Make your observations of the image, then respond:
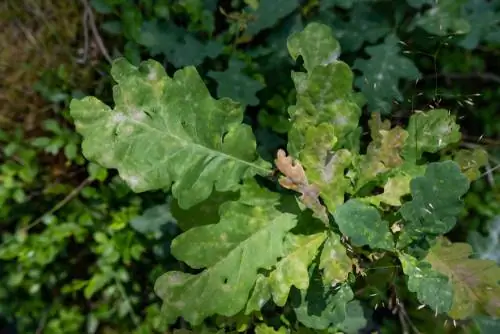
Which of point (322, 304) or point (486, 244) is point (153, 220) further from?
point (486, 244)

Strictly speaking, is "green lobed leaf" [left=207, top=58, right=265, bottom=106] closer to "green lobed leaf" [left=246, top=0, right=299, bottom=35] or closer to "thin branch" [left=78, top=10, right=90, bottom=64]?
"green lobed leaf" [left=246, top=0, right=299, bottom=35]

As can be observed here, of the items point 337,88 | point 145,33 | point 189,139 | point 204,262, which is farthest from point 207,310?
point 145,33

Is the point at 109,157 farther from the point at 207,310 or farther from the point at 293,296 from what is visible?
the point at 293,296

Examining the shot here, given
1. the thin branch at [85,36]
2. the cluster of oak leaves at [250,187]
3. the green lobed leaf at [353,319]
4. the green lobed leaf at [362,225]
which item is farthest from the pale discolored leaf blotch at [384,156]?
the thin branch at [85,36]

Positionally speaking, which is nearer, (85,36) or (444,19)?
(444,19)

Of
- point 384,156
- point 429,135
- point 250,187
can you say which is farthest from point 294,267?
point 429,135
